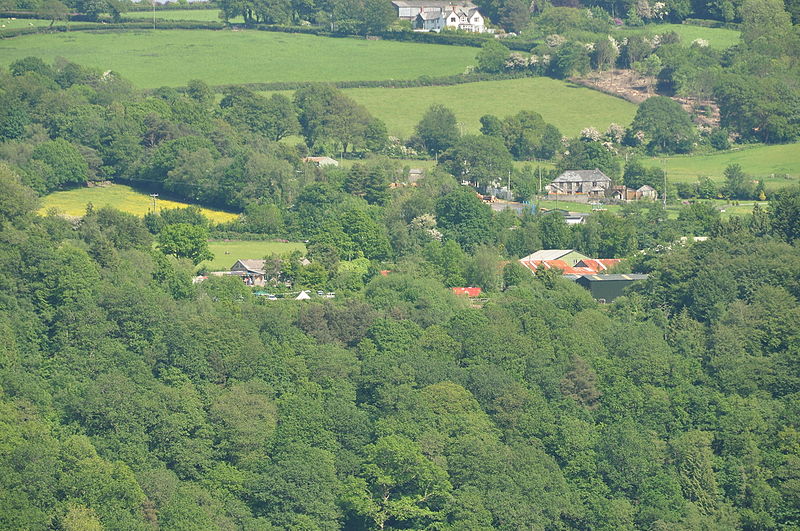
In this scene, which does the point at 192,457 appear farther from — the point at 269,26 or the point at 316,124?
the point at 269,26

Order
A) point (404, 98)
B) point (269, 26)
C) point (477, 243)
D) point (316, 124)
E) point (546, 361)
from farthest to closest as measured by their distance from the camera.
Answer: point (269, 26), point (404, 98), point (316, 124), point (477, 243), point (546, 361)

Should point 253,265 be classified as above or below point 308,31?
above

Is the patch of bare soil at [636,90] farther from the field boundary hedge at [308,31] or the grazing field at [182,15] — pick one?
the grazing field at [182,15]

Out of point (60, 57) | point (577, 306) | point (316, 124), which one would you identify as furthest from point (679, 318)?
point (60, 57)

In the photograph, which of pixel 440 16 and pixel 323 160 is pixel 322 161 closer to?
pixel 323 160

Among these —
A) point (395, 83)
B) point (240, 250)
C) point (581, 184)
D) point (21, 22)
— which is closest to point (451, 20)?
point (395, 83)
